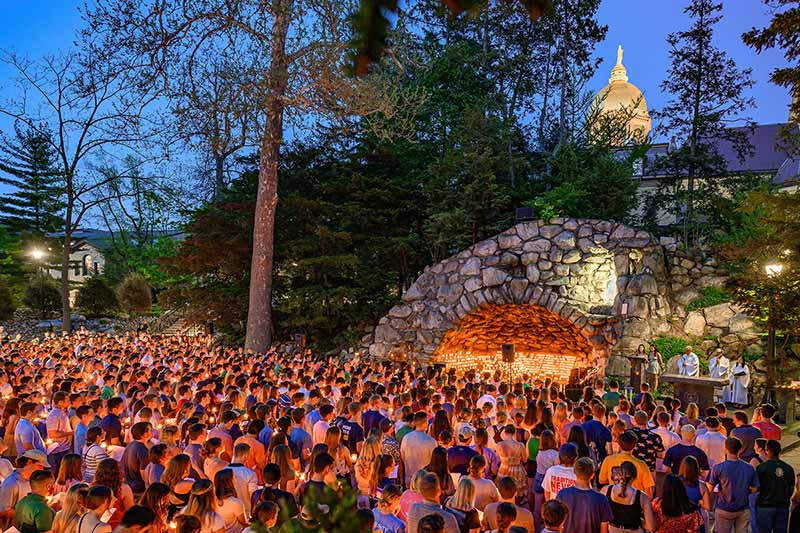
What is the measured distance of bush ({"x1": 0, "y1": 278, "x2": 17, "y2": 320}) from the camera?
109ft

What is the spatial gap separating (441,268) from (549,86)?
13905 millimetres

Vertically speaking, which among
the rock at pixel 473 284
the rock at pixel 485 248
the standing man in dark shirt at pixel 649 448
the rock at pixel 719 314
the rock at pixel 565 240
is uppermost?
the rock at pixel 565 240

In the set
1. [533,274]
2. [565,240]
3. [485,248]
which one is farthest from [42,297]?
[565,240]

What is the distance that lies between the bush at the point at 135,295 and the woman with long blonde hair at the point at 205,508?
3278 cm

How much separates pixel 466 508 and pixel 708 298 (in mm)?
15710

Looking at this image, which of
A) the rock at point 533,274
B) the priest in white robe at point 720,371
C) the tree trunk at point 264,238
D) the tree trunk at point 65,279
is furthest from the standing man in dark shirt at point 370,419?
the tree trunk at point 65,279

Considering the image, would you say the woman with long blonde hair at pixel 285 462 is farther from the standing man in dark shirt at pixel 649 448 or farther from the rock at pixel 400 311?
the rock at pixel 400 311

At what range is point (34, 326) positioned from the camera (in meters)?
31.8

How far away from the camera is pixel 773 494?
5.76m

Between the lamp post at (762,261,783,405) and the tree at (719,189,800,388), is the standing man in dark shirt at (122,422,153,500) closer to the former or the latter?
the tree at (719,189,800,388)

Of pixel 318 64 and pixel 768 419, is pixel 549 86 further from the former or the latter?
pixel 768 419

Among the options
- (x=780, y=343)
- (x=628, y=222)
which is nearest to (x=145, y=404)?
(x=780, y=343)

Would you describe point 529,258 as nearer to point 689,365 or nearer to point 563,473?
point 689,365

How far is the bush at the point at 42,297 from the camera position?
115 ft
